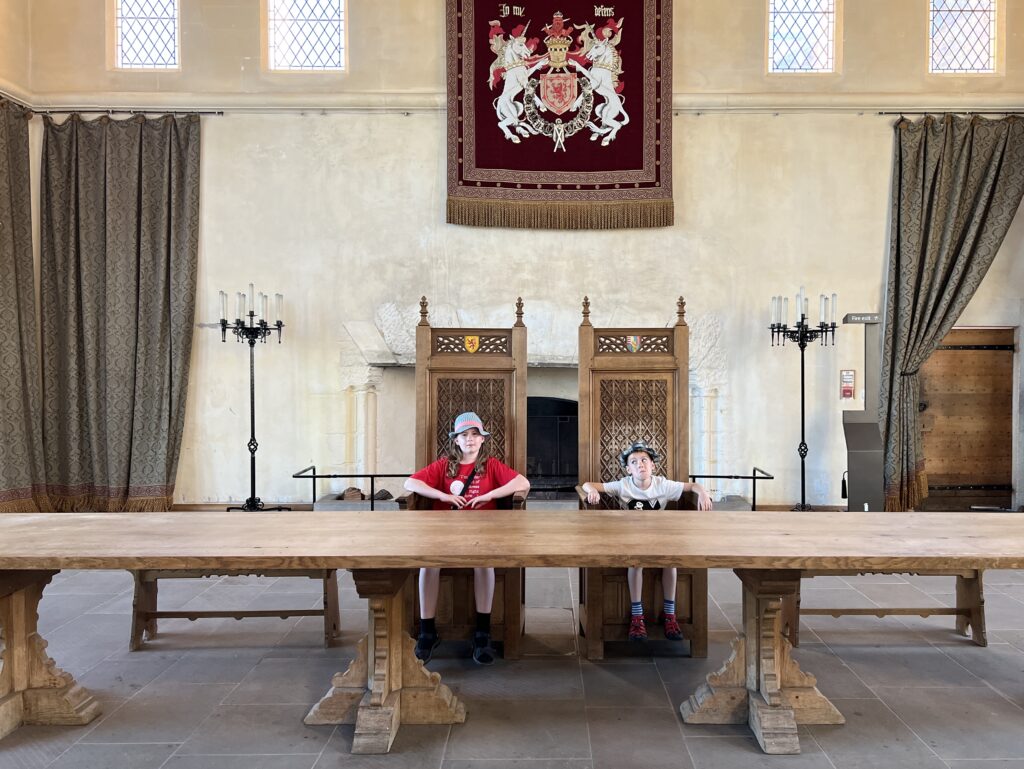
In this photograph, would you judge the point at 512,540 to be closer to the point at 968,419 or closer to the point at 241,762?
the point at 241,762

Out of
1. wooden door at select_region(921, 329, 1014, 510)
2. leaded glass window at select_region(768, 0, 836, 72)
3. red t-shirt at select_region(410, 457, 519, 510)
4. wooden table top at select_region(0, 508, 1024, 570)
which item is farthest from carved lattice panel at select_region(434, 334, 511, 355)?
wooden door at select_region(921, 329, 1014, 510)

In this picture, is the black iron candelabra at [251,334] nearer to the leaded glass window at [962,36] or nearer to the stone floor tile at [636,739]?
the stone floor tile at [636,739]

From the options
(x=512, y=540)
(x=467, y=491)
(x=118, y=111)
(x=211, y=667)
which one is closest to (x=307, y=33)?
(x=118, y=111)

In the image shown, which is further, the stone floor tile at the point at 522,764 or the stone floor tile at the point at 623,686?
the stone floor tile at the point at 623,686

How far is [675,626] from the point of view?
3045mm

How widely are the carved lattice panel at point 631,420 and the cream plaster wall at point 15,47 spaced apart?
5957mm

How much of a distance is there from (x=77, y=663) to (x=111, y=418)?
11.9ft

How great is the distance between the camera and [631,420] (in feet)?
12.1

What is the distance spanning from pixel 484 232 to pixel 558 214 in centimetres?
69

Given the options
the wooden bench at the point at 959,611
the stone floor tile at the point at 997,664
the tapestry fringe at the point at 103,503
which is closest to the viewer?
the stone floor tile at the point at 997,664

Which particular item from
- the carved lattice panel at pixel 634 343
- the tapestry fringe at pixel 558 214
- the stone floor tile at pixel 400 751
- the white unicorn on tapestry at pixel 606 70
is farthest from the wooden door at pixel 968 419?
the stone floor tile at pixel 400 751

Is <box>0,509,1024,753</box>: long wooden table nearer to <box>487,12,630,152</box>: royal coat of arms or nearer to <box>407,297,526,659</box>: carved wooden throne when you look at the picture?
<box>407,297,526,659</box>: carved wooden throne

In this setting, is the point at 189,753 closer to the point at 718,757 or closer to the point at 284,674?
the point at 284,674

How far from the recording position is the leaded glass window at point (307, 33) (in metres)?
6.30
